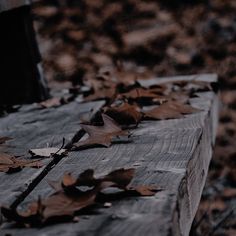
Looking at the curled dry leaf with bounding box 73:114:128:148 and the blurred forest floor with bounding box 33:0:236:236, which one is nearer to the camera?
the curled dry leaf with bounding box 73:114:128:148

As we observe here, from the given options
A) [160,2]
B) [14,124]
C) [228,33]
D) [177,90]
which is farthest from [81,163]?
[160,2]

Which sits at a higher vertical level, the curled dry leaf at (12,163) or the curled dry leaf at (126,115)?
the curled dry leaf at (12,163)

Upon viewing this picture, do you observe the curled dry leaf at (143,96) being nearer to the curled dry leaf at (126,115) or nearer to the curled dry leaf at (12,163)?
the curled dry leaf at (126,115)

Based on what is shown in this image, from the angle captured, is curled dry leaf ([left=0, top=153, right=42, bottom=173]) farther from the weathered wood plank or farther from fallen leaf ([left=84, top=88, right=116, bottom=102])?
fallen leaf ([left=84, top=88, right=116, bottom=102])

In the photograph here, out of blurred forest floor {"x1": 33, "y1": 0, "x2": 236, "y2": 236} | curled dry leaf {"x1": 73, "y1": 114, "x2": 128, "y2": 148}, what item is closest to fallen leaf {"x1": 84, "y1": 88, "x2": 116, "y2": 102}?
curled dry leaf {"x1": 73, "y1": 114, "x2": 128, "y2": 148}

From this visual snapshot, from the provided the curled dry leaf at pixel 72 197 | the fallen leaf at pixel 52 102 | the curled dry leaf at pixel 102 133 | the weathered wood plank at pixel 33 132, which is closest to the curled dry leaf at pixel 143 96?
the weathered wood plank at pixel 33 132

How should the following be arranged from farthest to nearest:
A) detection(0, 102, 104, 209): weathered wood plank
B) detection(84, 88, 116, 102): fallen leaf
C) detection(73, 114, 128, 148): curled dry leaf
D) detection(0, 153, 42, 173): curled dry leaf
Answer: detection(84, 88, 116, 102): fallen leaf < detection(73, 114, 128, 148): curled dry leaf < detection(0, 153, 42, 173): curled dry leaf < detection(0, 102, 104, 209): weathered wood plank
